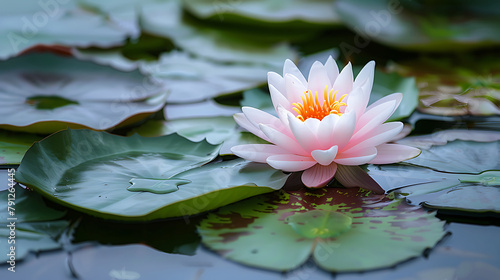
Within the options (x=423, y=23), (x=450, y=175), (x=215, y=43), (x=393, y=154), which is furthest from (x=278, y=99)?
(x=423, y=23)

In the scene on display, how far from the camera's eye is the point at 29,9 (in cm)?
203

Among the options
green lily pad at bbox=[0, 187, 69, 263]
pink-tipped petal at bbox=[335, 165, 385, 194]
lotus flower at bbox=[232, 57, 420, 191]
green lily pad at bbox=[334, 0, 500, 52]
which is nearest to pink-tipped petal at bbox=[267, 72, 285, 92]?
lotus flower at bbox=[232, 57, 420, 191]

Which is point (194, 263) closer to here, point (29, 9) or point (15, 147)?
point (15, 147)

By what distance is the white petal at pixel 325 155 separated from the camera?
83 cm

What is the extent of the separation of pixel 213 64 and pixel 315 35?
0.54m

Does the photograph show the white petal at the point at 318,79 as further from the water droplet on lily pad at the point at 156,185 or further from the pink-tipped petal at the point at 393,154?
the water droplet on lily pad at the point at 156,185

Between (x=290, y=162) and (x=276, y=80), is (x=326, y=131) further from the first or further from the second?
(x=276, y=80)

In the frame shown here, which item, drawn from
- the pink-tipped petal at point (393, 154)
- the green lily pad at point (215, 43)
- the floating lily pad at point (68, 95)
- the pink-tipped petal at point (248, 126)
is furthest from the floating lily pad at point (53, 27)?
the pink-tipped petal at point (393, 154)

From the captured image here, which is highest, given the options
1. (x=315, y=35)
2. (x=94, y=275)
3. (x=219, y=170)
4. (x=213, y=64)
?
(x=315, y=35)

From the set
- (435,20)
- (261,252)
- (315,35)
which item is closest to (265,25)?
(315,35)

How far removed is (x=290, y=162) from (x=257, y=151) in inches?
3.2

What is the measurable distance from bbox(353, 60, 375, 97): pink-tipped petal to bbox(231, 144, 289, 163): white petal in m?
0.20

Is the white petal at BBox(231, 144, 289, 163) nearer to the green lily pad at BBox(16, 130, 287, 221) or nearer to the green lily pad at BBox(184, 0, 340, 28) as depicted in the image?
the green lily pad at BBox(16, 130, 287, 221)

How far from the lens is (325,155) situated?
2.75 feet
